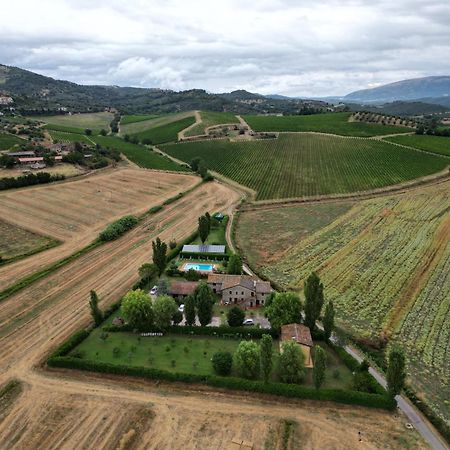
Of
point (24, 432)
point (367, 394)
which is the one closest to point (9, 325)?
point (24, 432)

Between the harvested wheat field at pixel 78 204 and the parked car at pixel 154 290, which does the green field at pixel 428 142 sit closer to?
the harvested wheat field at pixel 78 204

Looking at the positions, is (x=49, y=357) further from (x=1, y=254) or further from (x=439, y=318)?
(x=439, y=318)

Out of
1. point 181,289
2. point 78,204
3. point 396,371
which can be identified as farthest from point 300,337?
point 78,204

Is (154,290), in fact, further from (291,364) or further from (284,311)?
(291,364)

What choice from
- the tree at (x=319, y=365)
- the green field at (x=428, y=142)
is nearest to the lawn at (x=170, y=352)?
the tree at (x=319, y=365)

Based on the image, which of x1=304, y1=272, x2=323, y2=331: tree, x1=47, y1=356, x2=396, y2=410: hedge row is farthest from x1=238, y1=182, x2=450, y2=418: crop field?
x1=47, y1=356, x2=396, y2=410: hedge row
